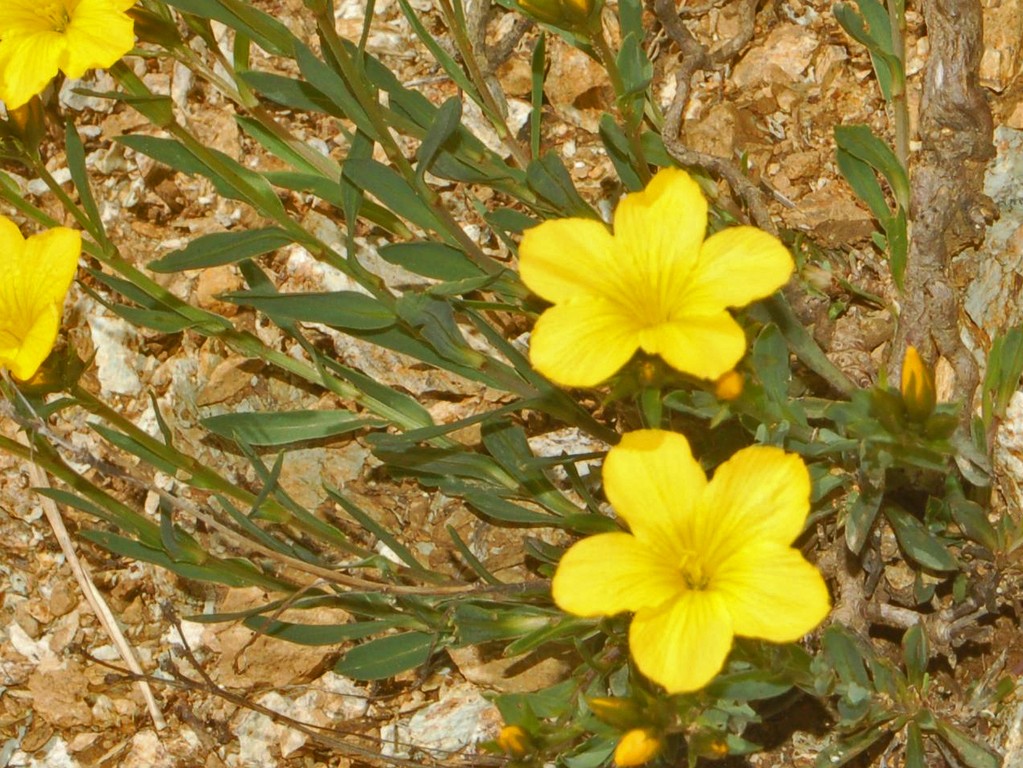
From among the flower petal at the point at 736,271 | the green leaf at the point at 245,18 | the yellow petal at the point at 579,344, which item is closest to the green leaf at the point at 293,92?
the green leaf at the point at 245,18

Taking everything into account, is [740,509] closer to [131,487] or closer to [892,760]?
[892,760]

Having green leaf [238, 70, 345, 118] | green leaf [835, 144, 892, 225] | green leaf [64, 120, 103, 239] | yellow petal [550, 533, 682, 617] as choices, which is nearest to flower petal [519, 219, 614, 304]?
yellow petal [550, 533, 682, 617]

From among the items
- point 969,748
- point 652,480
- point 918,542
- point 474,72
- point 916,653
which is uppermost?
point 474,72

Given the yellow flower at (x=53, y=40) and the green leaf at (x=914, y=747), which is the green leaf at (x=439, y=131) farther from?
the green leaf at (x=914, y=747)

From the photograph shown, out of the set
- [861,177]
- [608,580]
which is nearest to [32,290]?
[608,580]

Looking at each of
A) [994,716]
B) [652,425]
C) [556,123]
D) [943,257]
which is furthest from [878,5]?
[994,716]

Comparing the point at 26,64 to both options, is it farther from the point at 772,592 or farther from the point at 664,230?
the point at 772,592
